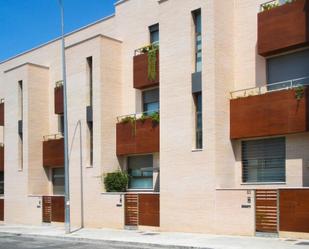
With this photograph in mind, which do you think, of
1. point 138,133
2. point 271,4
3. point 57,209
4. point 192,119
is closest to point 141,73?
point 138,133

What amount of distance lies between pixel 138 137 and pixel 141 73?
3256mm

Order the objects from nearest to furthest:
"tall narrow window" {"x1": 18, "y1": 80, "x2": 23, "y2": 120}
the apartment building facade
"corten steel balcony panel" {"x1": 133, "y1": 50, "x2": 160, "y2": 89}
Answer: the apartment building facade, "corten steel balcony panel" {"x1": 133, "y1": 50, "x2": 160, "y2": 89}, "tall narrow window" {"x1": 18, "y1": 80, "x2": 23, "y2": 120}

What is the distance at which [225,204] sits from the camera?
2123 cm

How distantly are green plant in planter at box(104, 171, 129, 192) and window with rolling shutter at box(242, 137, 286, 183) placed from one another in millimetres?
7111

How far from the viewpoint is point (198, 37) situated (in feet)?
77.2

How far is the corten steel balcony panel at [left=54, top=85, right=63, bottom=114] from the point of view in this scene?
33250mm

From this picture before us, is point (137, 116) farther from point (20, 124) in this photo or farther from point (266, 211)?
point (20, 124)

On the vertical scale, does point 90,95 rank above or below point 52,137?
above

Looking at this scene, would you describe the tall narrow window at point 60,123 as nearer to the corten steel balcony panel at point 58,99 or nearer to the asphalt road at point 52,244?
the corten steel balcony panel at point 58,99

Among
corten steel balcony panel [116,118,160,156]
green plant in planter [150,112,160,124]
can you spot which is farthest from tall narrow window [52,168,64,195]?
green plant in planter [150,112,160,124]

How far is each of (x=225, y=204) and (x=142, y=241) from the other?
11.6 feet

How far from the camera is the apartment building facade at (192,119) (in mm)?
20875

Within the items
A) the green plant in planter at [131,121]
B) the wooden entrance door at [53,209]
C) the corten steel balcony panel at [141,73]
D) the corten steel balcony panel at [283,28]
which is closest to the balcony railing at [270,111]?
the corten steel balcony panel at [283,28]

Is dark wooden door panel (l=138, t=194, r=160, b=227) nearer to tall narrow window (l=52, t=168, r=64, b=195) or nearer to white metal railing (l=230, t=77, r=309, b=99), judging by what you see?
white metal railing (l=230, t=77, r=309, b=99)
